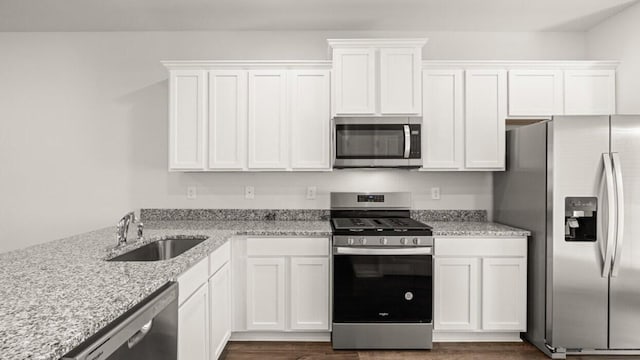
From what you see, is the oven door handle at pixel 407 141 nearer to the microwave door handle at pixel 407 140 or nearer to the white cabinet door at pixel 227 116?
the microwave door handle at pixel 407 140

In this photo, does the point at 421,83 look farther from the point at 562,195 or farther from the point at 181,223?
the point at 181,223

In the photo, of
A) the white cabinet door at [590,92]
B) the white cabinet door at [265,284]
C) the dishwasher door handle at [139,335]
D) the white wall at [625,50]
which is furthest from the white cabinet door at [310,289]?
the white wall at [625,50]

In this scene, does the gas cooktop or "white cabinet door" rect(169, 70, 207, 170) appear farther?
"white cabinet door" rect(169, 70, 207, 170)

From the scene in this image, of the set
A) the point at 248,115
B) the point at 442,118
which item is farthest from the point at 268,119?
the point at 442,118

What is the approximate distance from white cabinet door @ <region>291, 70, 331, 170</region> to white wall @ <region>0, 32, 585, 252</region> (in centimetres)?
37

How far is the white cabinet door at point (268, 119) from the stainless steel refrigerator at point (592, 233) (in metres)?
2.03

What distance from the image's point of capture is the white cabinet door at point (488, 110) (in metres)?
3.20

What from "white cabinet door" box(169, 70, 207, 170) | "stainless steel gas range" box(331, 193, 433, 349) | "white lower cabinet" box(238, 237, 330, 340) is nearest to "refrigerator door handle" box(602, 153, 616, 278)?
"stainless steel gas range" box(331, 193, 433, 349)

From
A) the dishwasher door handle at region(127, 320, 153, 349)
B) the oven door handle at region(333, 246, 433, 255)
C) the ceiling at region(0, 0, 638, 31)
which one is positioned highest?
the ceiling at region(0, 0, 638, 31)

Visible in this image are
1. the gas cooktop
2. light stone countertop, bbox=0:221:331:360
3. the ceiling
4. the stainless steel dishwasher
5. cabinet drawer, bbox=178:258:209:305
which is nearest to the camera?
light stone countertop, bbox=0:221:331:360

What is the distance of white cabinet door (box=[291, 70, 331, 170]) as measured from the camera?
319cm

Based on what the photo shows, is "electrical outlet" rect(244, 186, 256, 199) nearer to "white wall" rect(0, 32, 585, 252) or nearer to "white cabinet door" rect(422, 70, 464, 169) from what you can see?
"white wall" rect(0, 32, 585, 252)

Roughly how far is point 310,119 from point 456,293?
184 cm

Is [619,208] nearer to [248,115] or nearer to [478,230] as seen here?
[478,230]
